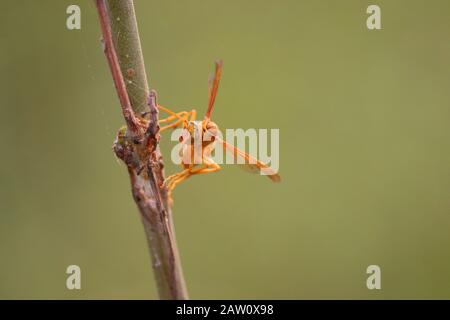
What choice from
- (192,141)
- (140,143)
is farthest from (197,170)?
(140,143)

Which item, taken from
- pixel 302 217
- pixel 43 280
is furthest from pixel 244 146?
pixel 43 280

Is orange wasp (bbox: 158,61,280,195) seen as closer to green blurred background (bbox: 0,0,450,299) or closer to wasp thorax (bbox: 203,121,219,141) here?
wasp thorax (bbox: 203,121,219,141)

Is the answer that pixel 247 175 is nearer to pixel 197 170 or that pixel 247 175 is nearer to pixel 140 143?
pixel 197 170

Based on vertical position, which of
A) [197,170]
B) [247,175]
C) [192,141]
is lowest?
[247,175]

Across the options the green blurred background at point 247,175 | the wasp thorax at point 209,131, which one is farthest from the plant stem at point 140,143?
the green blurred background at point 247,175

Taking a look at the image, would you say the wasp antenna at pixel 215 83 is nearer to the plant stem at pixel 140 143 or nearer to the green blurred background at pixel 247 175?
the plant stem at pixel 140 143
